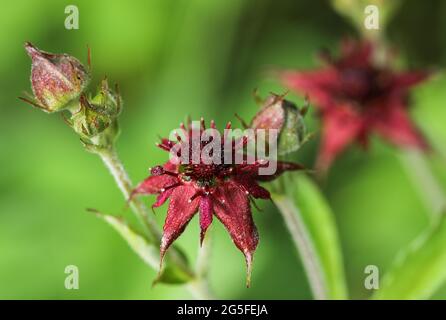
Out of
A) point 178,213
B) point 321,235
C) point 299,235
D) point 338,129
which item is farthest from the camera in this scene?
point 338,129

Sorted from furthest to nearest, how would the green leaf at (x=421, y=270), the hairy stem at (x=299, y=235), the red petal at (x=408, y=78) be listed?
the red petal at (x=408, y=78), the green leaf at (x=421, y=270), the hairy stem at (x=299, y=235)

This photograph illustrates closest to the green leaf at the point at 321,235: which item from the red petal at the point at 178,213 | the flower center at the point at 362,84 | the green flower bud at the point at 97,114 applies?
the flower center at the point at 362,84

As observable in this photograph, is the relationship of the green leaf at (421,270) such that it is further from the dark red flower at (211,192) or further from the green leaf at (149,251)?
the dark red flower at (211,192)

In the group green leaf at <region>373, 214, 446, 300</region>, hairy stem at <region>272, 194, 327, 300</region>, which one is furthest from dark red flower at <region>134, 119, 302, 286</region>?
green leaf at <region>373, 214, 446, 300</region>

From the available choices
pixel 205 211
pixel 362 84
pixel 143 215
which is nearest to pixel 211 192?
pixel 205 211

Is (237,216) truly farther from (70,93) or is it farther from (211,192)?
(70,93)

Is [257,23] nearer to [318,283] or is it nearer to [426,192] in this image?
[426,192]
